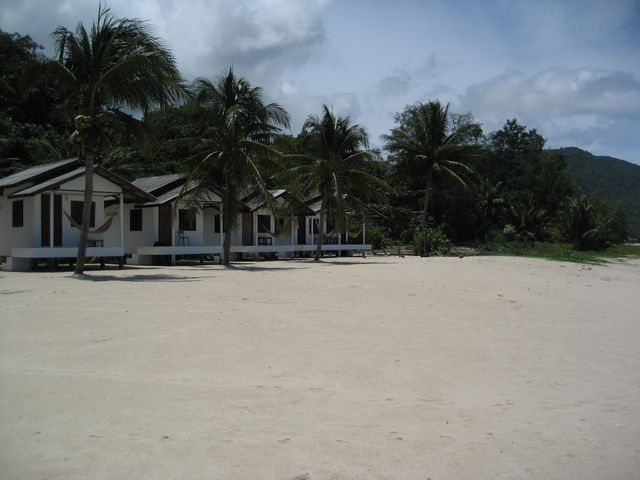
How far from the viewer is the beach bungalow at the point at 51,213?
1762 centimetres

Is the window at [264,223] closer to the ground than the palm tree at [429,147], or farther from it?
closer to the ground

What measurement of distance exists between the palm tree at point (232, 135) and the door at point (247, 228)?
7463 mm

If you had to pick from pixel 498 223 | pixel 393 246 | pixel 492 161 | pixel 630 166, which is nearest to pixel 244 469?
pixel 393 246

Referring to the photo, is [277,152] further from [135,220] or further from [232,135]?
[135,220]

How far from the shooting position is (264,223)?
28031 millimetres

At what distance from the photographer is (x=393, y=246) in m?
36.8

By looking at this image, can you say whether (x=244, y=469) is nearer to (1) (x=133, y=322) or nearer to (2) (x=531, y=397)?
(2) (x=531, y=397)

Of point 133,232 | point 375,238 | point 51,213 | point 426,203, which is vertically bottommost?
point 375,238

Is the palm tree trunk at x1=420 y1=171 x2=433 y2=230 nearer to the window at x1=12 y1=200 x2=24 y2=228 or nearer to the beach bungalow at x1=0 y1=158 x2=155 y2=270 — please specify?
the beach bungalow at x1=0 y1=158 x2=155 y2=270

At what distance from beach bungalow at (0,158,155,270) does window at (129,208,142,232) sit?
3171 millimetres

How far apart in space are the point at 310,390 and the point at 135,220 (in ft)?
67.5

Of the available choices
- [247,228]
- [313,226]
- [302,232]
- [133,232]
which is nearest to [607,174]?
[313,226]

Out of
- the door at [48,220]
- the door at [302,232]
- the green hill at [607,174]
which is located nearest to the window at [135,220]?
the door at [48,220]

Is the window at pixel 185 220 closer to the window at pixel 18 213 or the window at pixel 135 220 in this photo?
the window at pixel 135 220
